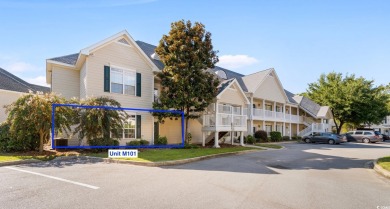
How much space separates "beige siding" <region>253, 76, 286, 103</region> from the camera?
3238 centimetres

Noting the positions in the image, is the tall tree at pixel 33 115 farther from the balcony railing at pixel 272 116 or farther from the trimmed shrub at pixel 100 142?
the balcony railing at pixel 272 116

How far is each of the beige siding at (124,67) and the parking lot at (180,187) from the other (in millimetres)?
7040

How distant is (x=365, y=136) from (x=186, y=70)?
31.9 m

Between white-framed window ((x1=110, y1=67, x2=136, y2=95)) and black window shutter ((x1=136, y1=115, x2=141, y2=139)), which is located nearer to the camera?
white-framed window ((x1=110, y1=67, x2=136, y2=95))

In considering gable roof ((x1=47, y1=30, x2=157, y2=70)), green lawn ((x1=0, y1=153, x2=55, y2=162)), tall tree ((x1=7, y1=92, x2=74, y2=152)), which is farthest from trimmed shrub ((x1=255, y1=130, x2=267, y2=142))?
→ green lawn ((x1=0, y1=153, x2=55, y2=162))

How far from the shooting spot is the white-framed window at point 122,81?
17.4m

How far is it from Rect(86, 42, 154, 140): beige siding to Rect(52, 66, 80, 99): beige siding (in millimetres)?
2684

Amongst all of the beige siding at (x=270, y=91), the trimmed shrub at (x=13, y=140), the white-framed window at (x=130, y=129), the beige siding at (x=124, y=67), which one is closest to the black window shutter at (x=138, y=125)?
the white-framed window at (x=130, y=129)

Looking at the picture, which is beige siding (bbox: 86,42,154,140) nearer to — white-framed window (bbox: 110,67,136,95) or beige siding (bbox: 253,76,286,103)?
white-framed window (bbox: 110,67,136,95)

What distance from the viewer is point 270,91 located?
34.1 meters

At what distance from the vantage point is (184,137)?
20500 mm

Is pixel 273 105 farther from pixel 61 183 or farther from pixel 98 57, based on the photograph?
pixel 61 183

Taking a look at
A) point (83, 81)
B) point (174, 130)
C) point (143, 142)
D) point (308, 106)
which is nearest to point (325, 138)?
point (308, 106)

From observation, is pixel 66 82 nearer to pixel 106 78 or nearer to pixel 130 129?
pixel 106 78
